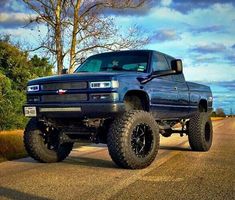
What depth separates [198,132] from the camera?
11461 mm

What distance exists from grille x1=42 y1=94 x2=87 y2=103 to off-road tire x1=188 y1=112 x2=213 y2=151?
392 cm

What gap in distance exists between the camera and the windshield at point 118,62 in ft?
31.9

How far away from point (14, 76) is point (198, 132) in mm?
12554

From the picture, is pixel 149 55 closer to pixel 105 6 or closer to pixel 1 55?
pixel 1 55

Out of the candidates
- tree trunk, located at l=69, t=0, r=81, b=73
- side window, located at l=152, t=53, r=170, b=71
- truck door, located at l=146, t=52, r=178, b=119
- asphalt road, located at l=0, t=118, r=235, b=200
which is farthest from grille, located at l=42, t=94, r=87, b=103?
tree trunk, located at l=69, t=0, r=81, b=73

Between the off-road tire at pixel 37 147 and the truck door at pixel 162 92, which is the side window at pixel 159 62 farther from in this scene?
the off-road tire at pixel 37 147

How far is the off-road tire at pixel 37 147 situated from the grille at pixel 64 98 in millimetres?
790

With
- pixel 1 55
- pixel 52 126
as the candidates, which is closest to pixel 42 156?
pixel 52 126

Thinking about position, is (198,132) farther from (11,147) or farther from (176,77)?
(11,147)

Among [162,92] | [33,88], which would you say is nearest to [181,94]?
[162,92]

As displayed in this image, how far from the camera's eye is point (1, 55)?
22.0 meters

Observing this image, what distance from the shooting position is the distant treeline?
2019 cm

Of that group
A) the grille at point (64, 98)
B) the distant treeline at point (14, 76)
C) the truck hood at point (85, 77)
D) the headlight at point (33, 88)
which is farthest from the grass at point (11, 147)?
the distant treeline at point (14, 76)

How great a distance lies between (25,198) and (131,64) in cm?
452
